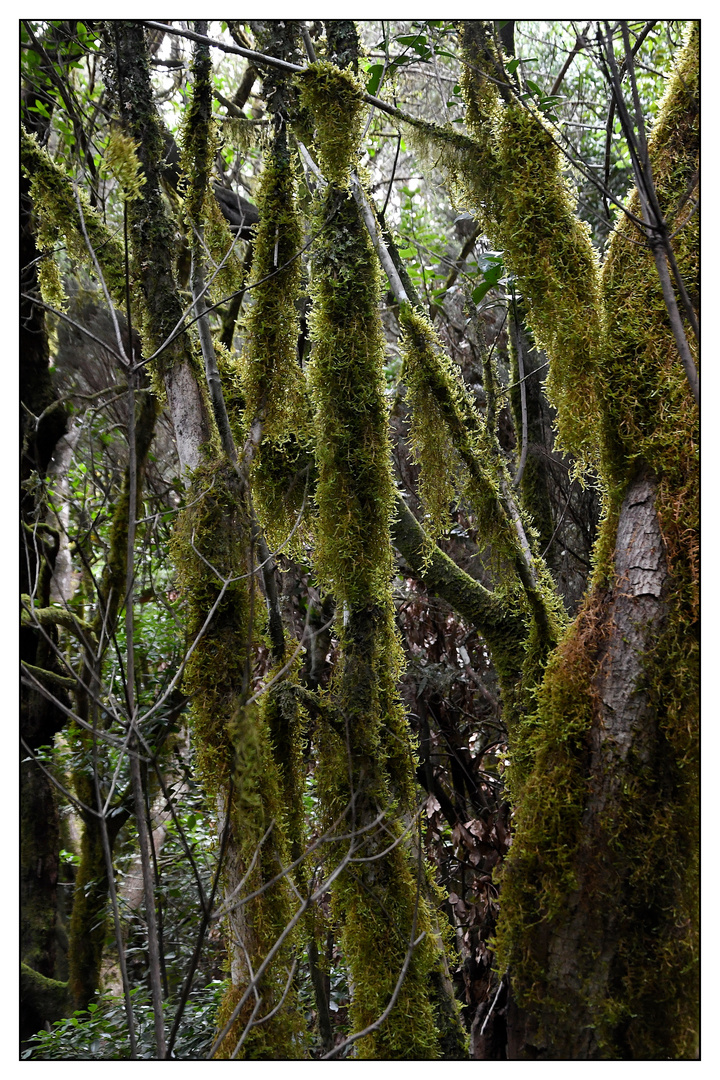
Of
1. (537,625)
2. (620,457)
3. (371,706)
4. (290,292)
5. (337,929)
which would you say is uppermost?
(290,292)

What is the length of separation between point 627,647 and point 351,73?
1.77 metres

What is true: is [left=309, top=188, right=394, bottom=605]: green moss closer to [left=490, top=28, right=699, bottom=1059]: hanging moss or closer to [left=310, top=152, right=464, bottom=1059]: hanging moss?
[left=310, top=152, right=464, bottom=1059]: hanging moss

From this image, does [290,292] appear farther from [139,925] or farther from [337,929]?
[139,925]

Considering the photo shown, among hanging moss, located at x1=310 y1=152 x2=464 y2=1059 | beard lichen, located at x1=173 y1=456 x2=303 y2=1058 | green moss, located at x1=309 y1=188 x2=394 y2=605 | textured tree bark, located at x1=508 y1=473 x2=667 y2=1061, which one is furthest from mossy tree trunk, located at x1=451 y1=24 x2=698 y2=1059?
beard lichen, located at x1=173 y1=456 x2=303 y2=1058

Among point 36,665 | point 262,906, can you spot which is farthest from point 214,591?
point 36,665

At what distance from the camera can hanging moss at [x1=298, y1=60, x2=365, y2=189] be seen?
1.99 m

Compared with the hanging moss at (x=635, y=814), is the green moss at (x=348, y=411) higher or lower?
higher

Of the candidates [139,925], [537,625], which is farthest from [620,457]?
[139,925]

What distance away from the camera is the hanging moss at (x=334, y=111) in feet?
6.53

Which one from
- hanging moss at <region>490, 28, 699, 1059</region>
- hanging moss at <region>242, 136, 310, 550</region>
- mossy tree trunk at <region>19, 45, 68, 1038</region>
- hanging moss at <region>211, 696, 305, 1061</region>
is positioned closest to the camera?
hanging moss at <region>490, 28, 699, 1059</region>

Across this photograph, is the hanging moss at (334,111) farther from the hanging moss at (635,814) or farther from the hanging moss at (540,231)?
the hanging moss at (635,814)

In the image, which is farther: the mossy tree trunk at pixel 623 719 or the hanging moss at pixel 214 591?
the hanging moss at pixel 214 591

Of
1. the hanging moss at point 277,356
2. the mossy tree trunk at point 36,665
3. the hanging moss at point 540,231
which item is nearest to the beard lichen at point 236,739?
the hanging moss at point 277,356

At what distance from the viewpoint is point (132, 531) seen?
152 cm
